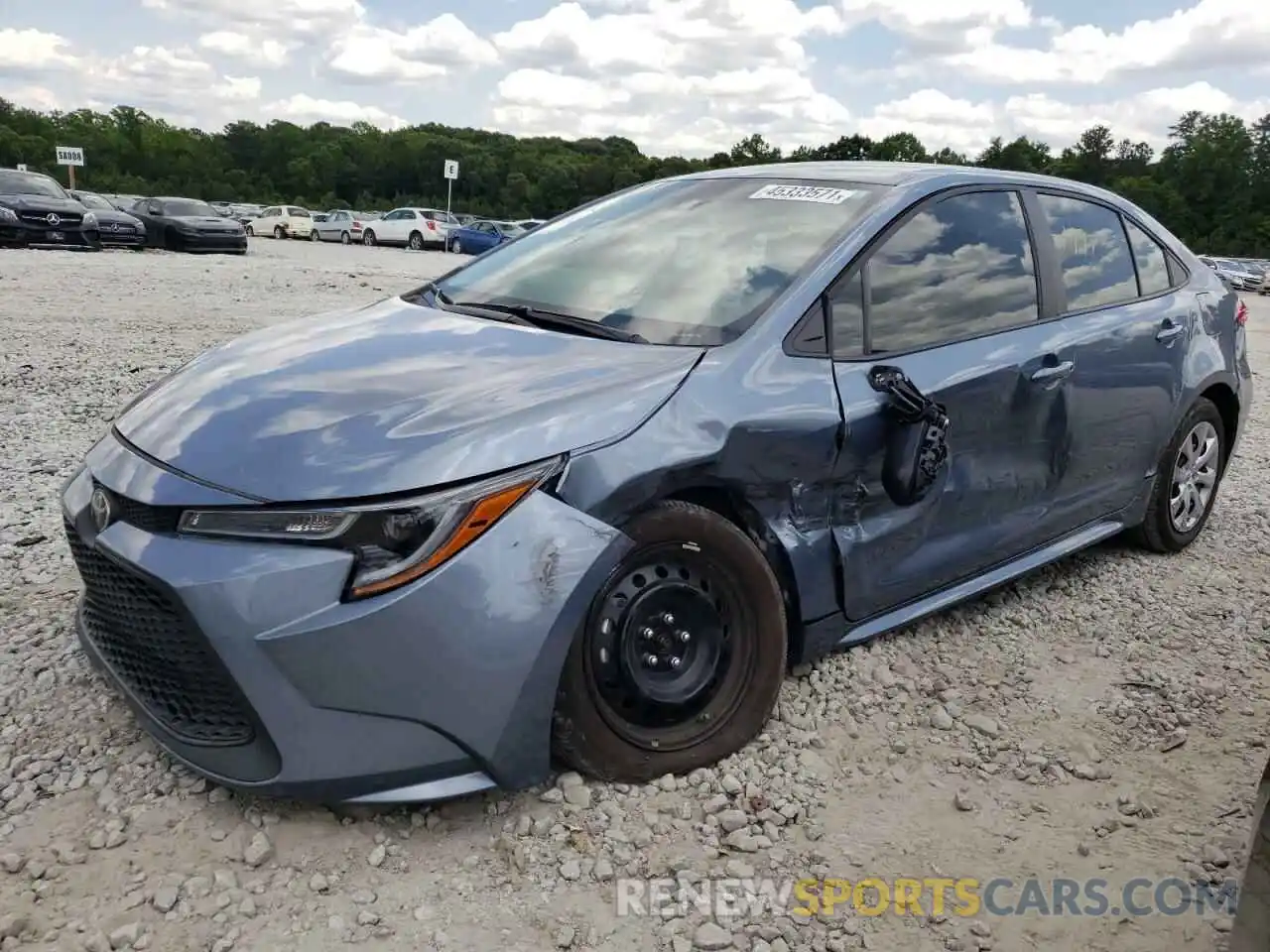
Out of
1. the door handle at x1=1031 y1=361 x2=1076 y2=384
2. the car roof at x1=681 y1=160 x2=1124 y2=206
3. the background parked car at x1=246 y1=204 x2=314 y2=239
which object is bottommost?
the door handle at x1=1031 y1=361 x2=1076 y2=384

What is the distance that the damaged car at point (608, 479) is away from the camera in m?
2.14

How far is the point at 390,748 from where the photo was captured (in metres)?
2.17

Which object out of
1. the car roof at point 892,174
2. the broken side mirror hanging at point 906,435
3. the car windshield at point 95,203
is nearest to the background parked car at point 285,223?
the car windshield at point 95,203

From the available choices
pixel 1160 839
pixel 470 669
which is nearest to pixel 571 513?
pixel 470 669

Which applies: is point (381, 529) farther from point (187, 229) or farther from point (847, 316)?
Result: point (187, 229)

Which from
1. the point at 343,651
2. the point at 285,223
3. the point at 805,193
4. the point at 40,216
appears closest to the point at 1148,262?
the point at 805,193

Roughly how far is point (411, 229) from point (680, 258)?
3198cm

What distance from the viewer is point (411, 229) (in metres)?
33.4

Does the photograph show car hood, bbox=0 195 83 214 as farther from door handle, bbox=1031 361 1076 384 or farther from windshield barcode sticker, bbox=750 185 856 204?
door handle, bbox=1031 361 1076 384

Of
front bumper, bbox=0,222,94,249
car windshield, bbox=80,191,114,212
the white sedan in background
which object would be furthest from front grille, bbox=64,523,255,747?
the white sedan in background

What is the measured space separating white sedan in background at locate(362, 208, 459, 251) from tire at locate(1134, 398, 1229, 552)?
30190 millimetres

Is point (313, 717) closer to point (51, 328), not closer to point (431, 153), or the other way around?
point (51, 328)

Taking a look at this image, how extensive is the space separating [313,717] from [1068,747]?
2.09 meters

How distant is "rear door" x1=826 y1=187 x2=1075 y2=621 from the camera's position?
9.48ft
